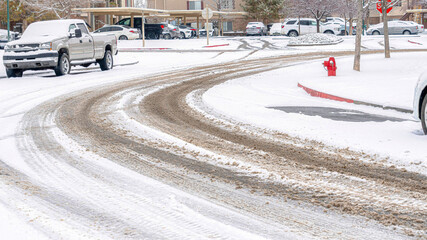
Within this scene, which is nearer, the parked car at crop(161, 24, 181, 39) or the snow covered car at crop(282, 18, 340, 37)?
the parked car at crop(161, 24, 181, 39)

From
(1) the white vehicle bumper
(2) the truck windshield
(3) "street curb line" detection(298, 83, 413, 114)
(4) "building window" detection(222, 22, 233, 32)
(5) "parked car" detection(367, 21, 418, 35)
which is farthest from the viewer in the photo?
(4) "building window" detection(222, 22, 233, 32)

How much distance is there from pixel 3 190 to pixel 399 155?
419 centimetres

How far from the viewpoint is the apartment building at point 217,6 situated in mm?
78750

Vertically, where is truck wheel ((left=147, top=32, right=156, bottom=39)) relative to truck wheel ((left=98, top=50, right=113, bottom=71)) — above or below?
above

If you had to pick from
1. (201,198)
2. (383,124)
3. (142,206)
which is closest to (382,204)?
(201,198)

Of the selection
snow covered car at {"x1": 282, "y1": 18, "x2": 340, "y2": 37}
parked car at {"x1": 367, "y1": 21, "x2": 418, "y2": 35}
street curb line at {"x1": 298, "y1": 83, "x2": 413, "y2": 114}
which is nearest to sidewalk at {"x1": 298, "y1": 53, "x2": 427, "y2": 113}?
street curb line at {"x1": 298, "y1": 83, "x2": 413, "y2": 114}

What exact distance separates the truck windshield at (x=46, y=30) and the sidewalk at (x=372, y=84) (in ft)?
29.6

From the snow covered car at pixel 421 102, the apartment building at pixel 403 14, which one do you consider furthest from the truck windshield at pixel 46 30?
the apartment building at pixel 403 14

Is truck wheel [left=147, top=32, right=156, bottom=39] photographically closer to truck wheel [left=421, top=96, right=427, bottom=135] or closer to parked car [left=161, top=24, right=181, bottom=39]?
parked car [left=161, top=24, right=181, bottom=39]

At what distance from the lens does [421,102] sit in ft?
25.8

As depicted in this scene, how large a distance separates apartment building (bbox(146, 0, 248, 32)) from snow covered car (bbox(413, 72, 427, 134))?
222 feet

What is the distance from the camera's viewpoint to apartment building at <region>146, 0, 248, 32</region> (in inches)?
3100

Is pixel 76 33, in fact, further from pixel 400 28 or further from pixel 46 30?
pixel 400 28

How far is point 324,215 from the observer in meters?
4.35
